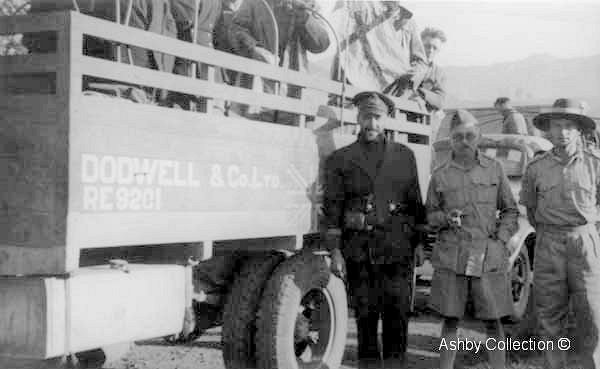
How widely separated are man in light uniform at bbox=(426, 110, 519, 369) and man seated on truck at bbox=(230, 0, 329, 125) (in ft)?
5.80

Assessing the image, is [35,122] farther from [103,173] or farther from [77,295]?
[77,295]

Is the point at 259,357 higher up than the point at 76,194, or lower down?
lower down

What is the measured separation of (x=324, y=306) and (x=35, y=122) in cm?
227

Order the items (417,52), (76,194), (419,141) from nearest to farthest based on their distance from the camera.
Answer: (76,194) → (419,141) → (417,52)

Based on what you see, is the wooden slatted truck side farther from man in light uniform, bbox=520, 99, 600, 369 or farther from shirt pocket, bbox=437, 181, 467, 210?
man in light uniform, bbox=520, 99, 600, 369

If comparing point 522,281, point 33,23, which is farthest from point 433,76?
point 33,23

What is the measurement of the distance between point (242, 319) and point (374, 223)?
101 centimetres

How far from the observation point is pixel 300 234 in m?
4.14

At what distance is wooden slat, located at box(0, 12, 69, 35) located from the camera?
282 centimetres

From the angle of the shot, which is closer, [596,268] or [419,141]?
[596,268]

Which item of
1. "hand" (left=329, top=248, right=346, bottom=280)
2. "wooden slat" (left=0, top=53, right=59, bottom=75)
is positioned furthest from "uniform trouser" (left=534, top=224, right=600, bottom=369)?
"wooden slat" (left=0, top=53, right=59, bottom=75)

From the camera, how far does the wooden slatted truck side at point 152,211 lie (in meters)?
2.77

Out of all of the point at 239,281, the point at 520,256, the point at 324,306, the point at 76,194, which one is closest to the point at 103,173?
the point at 76,194

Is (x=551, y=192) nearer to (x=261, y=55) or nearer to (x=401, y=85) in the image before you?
(x=401, y=85)
